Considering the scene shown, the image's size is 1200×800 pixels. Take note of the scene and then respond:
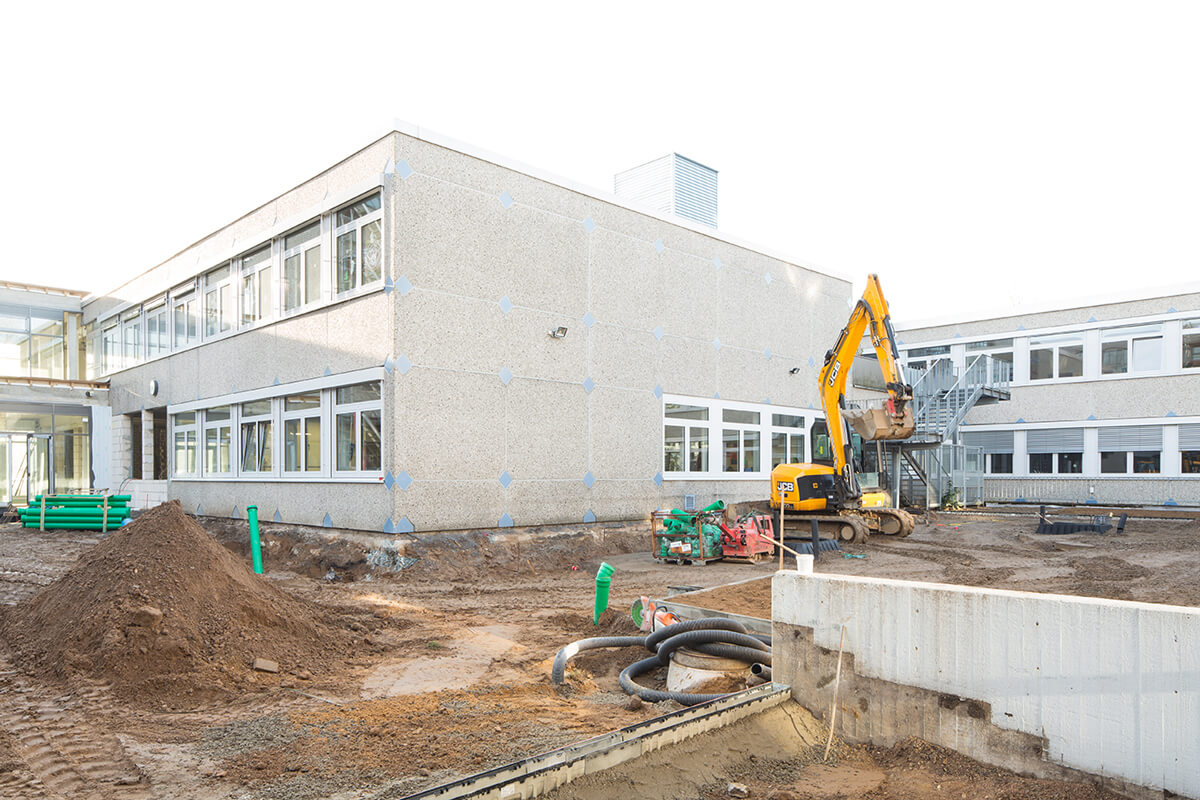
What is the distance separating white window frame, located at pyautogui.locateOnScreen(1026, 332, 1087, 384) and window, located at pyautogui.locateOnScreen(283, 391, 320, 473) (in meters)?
25.9

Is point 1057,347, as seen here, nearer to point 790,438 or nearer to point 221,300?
point 790,438

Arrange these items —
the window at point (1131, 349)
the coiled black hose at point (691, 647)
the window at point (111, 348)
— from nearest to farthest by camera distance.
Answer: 1. the coiled black hose at point (691, 647)
2. the window at point (111, 348)
3. the window at point (1131, 349)

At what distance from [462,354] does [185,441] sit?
1076 cm

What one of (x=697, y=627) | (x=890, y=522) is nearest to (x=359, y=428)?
(x=697, y=627)

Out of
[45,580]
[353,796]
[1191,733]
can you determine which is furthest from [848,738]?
[45,580]

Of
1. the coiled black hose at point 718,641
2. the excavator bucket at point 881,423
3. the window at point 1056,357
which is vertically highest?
the window at point 1056,357

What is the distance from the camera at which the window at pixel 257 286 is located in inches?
674

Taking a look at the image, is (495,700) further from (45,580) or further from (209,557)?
(45,580)

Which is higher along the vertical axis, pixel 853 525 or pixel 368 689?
pixel 368 689

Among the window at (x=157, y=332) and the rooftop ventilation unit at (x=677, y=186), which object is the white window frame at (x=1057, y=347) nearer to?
the rooftop ventilation unit at (x=677, y=186)

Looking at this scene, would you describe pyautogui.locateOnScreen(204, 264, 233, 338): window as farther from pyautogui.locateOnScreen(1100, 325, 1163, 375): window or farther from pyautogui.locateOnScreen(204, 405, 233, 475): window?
pyautogui.locateOnScreen(1100, 325, 1163, 375): window

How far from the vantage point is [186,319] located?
2086 centimetres

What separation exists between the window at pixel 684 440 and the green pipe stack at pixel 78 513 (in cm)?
1432

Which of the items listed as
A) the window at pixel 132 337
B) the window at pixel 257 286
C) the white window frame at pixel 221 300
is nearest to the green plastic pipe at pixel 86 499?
the window at pixel 132 337
